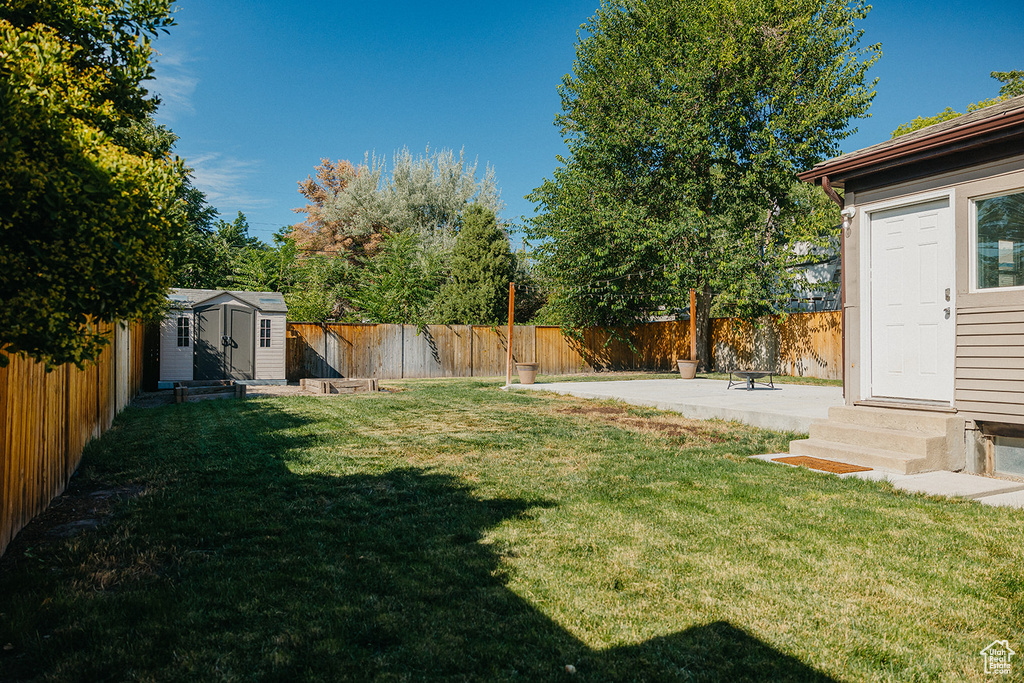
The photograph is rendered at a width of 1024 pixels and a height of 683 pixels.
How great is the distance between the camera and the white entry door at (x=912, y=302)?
5.47 m

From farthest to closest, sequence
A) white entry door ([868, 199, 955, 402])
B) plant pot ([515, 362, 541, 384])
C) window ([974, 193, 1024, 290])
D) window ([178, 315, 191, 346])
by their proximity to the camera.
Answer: window ([178, 315, 191, 346])
plant pot ([515, 362, 541, 384])
white entry door ([868, 199, 955, 402])
window ([974, 193, 1024, 290])

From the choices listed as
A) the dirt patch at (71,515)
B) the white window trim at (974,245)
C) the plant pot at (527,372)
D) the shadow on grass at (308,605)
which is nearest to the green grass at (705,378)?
the plant pot at (527,372)

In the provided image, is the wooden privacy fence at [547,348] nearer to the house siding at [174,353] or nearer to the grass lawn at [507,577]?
the house siding at [174,353]

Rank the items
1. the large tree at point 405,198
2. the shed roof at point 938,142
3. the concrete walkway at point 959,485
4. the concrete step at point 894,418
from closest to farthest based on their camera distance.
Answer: the concrete walkway at point 959,485 → the shed roof at point 938,142 → the concrete step at point 894,418 → the large tree at point 405,198

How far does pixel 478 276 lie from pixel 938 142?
19.2 m

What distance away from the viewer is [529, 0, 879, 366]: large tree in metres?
18.4

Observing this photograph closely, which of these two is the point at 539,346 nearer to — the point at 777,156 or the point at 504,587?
the point at 777,156

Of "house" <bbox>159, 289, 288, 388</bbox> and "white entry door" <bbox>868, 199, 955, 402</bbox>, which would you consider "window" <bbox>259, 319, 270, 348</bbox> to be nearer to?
"house" <bbox>159, 289, 288, 388</bbox>

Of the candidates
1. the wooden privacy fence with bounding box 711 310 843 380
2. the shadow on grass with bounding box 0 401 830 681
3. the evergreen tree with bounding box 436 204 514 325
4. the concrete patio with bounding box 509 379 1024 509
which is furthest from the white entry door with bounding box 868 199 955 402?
the evergreen tree with bounding box 436 204 514 325

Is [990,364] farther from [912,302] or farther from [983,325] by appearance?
[912,302]

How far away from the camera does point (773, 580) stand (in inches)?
109

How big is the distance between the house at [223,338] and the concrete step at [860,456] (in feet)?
46.0

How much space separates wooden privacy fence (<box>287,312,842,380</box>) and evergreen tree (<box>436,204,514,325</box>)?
2.59 meters

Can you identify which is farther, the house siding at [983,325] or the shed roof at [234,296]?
the shed roof at [234,296]
